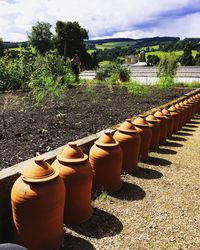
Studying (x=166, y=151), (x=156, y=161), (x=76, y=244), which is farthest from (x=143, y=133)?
(x=76, y=244)

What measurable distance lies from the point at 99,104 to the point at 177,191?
6047 millimetres

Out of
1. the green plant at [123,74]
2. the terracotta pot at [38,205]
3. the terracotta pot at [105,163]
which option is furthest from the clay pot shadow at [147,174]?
the green plant at [123,74]

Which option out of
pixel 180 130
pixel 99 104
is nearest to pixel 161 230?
pixel 180 130

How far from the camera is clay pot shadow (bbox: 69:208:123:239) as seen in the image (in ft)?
11.2

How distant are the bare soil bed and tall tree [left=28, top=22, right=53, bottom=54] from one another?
142ft

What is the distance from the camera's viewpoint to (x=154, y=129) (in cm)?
627

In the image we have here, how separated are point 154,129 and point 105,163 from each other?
7.45ft

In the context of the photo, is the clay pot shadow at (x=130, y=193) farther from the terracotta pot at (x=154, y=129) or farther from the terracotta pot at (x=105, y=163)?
the terracotta pot at (x=154, y=129)

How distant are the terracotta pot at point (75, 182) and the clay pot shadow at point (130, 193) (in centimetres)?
75

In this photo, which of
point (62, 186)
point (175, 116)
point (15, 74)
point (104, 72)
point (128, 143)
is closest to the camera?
Answer: point (62, 186)

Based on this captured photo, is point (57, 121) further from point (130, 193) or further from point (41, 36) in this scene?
point (41, 36)

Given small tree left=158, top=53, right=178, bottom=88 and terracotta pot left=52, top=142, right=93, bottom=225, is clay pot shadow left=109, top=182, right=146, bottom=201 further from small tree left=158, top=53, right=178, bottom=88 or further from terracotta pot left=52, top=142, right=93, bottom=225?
small tree left=158, top=53, right=178, bottom=88

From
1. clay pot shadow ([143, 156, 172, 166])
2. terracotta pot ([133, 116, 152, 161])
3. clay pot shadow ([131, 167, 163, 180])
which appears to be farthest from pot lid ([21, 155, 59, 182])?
clay pot shadow ([143, 156, 172, 166])

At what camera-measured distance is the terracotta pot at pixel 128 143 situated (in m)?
4.89
